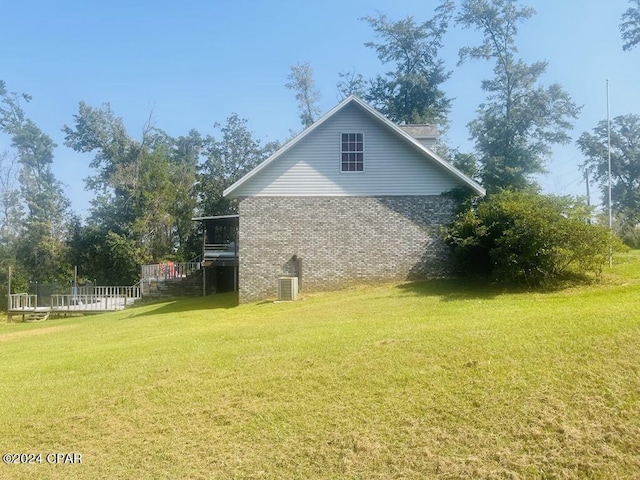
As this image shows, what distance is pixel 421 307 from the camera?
1155 cm

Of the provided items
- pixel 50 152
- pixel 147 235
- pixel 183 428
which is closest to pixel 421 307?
pixel 183 428

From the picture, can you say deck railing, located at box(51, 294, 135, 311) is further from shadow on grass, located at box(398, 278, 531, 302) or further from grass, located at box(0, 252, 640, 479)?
shadow on grass, located at box(398, 278, 531, 302)

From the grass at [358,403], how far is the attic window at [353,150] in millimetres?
9097

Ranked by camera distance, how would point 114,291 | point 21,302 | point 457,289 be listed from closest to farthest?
1. point 457,289
2. point 21,302
3. point 114,291

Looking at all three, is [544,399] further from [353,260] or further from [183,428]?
[353,260]

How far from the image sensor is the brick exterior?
17359 millimetres

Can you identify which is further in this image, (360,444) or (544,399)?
(544,399)

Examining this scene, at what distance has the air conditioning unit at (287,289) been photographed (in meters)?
16.4

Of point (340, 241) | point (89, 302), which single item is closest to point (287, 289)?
point (340, 241)

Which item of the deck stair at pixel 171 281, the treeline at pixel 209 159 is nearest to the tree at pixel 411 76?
the treeline at pixel 209 159

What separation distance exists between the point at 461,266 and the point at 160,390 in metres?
12.1

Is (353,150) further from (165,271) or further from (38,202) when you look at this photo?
(38,202)

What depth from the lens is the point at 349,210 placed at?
57.3ft

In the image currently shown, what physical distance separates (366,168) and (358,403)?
12.7 m
